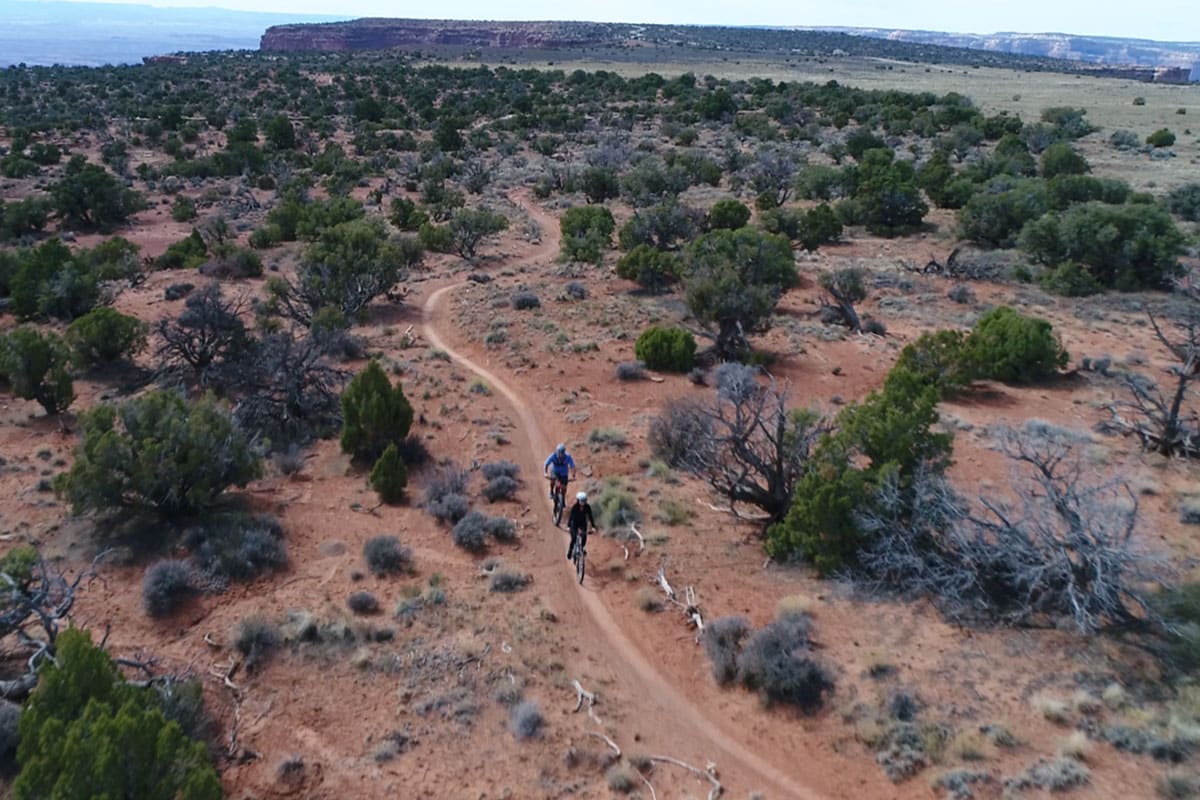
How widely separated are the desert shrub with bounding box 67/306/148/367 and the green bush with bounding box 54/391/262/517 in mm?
6231

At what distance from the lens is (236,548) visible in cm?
1054

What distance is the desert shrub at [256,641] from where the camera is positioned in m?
8.72

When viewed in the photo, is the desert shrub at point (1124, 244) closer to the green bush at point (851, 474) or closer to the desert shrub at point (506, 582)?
the green bush at point (851, 474)

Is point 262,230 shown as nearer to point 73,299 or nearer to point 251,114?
point 73,299

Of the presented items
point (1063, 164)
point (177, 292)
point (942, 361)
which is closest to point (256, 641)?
point (942, 361)

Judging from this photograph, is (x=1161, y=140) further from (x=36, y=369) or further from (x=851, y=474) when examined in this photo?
(x=36, y=369)

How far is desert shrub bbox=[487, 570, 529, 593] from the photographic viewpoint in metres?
10.2

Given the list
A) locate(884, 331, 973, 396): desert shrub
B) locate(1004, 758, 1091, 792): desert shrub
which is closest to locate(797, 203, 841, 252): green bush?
locate(884, 331, 973, 396): desert shrub

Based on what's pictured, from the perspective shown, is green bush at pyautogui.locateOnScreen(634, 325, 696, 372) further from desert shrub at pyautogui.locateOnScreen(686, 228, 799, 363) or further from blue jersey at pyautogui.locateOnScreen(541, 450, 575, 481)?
blue jersey at pyautogui.locateOnScreen(541, 450, 575, 481)

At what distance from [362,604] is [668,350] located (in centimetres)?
993

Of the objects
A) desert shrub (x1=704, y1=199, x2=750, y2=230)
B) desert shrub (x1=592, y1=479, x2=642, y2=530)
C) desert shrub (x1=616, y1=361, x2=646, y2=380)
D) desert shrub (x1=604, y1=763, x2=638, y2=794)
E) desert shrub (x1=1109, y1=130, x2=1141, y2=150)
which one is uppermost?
desert shrub (x1=1109, y1=130, x2=1141, y2=150)

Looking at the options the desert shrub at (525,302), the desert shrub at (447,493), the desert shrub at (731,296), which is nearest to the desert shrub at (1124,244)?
the desert shrub at (731,296)

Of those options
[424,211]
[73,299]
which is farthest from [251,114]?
[73,299]

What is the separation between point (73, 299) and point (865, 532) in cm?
2008
